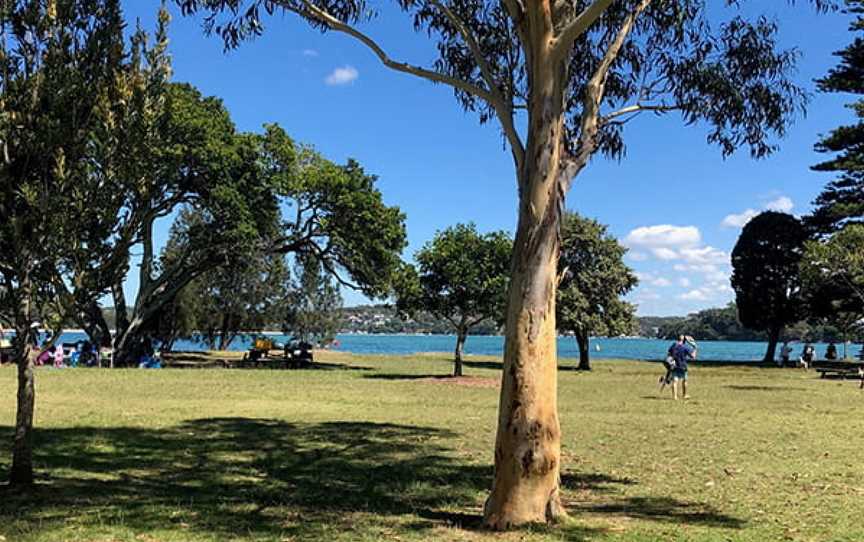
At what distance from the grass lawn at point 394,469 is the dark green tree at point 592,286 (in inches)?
652

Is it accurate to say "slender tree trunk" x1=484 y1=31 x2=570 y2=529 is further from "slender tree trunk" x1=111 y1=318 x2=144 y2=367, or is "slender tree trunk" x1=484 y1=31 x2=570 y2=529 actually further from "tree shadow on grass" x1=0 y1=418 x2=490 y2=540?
"slender tree trunk" x1=111 y1=318 x2=144 y2=367

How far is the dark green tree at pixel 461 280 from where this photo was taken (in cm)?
2753

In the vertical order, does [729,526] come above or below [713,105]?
below

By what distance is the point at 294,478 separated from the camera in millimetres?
9242

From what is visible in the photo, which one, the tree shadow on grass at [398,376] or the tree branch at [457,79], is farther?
the tree shadow on grass at [398,376]

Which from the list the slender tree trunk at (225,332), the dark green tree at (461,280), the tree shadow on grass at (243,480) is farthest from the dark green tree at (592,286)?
the slender tree trunk at (225,332)

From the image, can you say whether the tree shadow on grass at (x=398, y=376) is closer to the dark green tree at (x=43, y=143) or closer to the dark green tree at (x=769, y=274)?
the dark green tree at (x=43, y=143)

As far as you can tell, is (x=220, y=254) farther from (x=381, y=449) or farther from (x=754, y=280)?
(x=754, y=280)

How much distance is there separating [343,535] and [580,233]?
3245cm

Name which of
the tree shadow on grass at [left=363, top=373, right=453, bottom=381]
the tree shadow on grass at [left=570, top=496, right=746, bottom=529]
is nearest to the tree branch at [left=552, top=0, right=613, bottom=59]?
the tree shadow on grass at [left=570, top=496, right=746, bottom=529]

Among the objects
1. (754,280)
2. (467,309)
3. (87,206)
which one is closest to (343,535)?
(87,206)

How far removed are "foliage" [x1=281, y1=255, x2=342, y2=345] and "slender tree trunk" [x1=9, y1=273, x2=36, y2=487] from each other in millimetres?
47103

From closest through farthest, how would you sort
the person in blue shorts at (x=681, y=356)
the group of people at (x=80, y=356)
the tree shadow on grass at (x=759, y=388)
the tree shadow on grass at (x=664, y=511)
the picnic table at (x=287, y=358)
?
the tree shadow on grass at (x=664, y=511)
the person in blue shorts at (x=681, y=356)
the tree shadow on grass at (x=759, y=388)
the group of people at (x=80, y=356)
the picnic table at (x=287, y=358)

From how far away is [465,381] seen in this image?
25266mm
